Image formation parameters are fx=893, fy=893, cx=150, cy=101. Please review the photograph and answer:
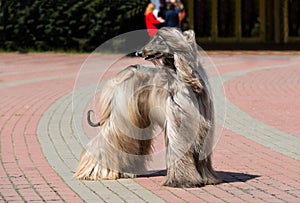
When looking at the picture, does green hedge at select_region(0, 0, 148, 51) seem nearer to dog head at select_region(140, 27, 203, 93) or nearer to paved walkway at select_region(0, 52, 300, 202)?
paved walkway at select_region(0, 52, 300, 202)

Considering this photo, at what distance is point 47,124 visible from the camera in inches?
439

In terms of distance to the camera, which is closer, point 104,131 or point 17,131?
point 104,131

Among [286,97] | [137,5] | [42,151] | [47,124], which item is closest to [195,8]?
[137,5]

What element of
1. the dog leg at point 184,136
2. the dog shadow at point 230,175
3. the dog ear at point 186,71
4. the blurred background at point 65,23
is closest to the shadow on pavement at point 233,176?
the dog shadow at point 230,175

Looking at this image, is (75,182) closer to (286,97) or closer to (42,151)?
(42,151)

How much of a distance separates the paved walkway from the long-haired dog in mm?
161

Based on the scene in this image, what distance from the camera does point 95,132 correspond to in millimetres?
7625

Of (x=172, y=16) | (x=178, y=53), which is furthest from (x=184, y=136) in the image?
(x=172, y=16)

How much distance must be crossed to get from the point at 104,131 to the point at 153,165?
57cm

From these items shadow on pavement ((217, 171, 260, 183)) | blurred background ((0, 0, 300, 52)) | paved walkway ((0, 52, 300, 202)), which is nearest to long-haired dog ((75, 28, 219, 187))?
paved walkway ((0, 52, 300, 202))

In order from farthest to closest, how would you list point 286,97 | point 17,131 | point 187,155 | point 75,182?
point 286,97, point 17,131, point 75,182, point 187,155

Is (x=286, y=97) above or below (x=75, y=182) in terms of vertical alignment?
below

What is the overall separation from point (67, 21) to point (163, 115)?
58.2 feet

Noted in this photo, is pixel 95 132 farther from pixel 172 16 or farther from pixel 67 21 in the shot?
pixel 67 21
